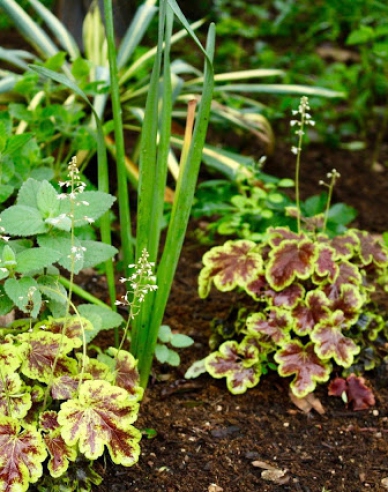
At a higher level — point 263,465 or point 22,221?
point 22,221

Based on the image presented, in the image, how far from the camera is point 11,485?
159 centimetres

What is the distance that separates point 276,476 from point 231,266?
2.17 ft

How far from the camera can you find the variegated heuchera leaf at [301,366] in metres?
2.21

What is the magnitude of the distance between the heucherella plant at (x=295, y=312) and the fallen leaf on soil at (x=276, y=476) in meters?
0.26

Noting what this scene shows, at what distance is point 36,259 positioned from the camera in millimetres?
1761

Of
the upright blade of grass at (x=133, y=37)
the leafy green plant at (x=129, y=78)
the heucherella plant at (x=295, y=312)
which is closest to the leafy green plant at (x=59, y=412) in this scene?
the heucherella plant at (x=295, y=312)

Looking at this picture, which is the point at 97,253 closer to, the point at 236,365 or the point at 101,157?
the point at 101,157

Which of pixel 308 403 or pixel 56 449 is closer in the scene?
pixel 56 449

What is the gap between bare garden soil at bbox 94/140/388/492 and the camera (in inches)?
77.5

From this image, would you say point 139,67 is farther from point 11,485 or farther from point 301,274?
point 11,485

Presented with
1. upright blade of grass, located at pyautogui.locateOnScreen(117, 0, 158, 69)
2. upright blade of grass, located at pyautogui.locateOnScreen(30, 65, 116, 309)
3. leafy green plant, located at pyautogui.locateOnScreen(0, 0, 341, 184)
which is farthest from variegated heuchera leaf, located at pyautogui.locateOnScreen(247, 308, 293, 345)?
upright blade of grass, located at pyautogui.locateOnScreen(117, 0, 158, 69)

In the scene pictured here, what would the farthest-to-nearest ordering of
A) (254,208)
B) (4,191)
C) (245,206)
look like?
(245,206), (254,208), (4,191)

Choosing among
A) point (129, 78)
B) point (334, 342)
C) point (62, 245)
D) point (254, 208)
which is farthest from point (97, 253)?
point (129, 78)

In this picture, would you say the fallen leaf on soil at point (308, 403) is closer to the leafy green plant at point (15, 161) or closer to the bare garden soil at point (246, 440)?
the bare garden soil at point (246, 440)
